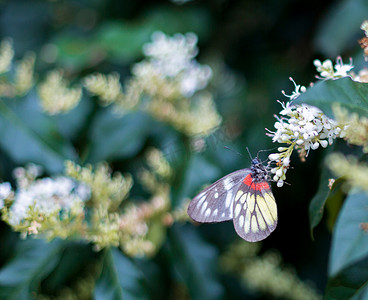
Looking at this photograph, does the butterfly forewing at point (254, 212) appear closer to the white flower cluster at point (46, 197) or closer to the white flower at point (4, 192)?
the white flower cluster at point (46, 197)

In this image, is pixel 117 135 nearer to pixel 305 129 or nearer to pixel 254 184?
pixel 254 184

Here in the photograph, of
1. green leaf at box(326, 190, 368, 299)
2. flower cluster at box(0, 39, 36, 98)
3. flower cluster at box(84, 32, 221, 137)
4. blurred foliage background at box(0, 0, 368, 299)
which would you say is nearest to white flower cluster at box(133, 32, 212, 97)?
flower cluster at box(84, 32, 221, 137)

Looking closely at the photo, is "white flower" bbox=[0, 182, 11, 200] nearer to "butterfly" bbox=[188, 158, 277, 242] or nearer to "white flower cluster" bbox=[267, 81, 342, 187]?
"butterfly" bbox=[188, 158, 277, 242]

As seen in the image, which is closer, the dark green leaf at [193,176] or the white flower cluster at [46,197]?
the white flower cluster at [46,197]

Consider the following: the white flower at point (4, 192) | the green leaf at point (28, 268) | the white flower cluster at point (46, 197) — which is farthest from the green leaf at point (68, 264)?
the white flower at point (4, 192)

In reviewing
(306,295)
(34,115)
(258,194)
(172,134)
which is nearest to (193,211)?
(258,194)

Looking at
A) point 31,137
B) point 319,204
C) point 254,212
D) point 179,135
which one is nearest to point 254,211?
point 254,212

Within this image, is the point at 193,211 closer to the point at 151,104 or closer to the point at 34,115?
the point at 151,104
